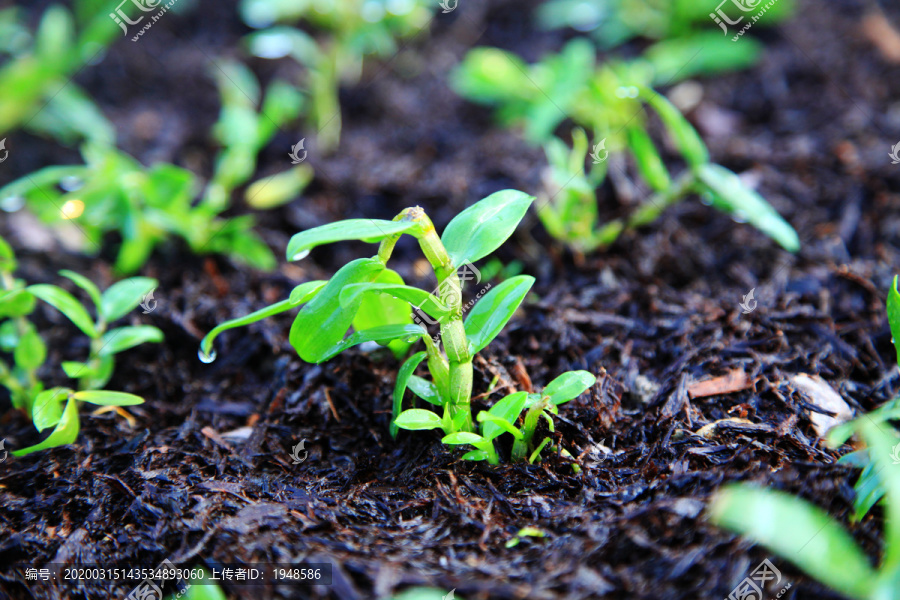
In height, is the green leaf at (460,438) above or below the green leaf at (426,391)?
above

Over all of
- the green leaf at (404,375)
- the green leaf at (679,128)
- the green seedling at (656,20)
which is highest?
the green seedling at (656,20)

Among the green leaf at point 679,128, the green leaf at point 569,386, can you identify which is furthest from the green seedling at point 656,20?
the green leaf at point 569,386

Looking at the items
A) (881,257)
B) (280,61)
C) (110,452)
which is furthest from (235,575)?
(280,61)

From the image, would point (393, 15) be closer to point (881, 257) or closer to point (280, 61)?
point (280, 61)

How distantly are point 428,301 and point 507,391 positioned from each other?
16.8 inches

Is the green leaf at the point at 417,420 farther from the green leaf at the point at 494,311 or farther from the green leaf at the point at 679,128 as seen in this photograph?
the green leaf at the point at 679,128

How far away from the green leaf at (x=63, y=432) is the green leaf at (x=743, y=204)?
6.05 feet

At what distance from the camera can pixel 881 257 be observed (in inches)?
80.8

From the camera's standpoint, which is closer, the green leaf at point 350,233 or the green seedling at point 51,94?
the green leaf at point 350,233

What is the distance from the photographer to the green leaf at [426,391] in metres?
1.45

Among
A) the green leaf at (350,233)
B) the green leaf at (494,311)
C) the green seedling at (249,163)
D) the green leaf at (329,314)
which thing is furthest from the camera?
the green seedling at (249,163)

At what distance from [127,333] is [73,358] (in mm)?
379

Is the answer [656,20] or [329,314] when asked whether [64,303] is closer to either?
[329,314]

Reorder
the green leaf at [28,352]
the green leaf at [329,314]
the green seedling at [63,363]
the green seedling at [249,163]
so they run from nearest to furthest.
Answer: the green leaf at [329,314], the green seedling at [63,363], the green leaf at [28,352], the green seedling at [249,163]
